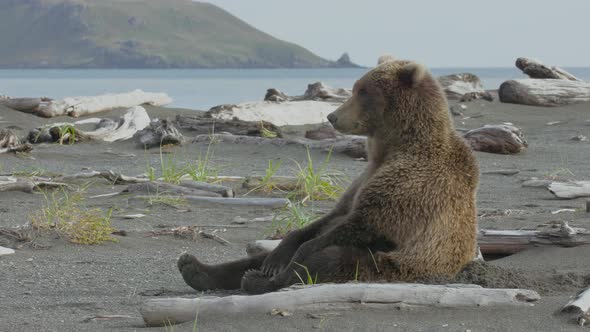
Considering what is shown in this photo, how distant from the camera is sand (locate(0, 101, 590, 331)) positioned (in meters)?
4.76

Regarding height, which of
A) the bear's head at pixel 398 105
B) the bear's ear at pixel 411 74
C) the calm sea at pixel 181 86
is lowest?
the calm sea at pixel 181 86

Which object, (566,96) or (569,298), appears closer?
(569,298)

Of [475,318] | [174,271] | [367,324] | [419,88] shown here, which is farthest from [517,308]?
[174,271]

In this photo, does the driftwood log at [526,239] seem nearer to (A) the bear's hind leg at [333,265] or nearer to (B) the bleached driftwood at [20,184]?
(A) the bear's hind leg at [333,265]

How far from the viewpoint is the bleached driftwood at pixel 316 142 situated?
1345cm

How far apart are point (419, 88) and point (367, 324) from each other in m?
1.65

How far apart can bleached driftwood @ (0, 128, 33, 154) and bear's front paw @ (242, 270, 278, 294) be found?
8.48m

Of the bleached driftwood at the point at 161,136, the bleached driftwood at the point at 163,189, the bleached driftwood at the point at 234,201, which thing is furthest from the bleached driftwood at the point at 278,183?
the bleached driftwood at the point at 161,136

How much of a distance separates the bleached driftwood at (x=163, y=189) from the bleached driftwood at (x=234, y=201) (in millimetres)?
229

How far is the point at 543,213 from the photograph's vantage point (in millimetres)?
8625

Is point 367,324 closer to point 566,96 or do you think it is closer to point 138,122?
point 138,122

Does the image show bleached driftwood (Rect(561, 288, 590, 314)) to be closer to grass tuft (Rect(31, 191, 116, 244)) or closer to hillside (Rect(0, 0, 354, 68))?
grass tuft (Rect(31, 191, 116, 244))

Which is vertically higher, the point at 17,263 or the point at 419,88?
the point at 419,88

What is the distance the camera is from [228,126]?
15820mm
